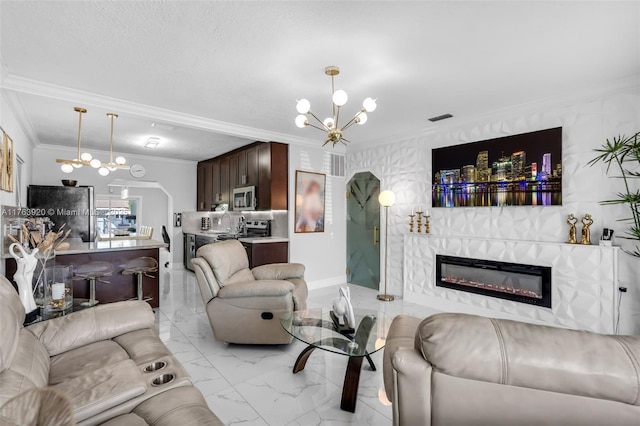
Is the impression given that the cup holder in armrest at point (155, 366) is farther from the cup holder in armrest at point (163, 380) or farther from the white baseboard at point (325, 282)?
the white baseboard at point (325, 282)

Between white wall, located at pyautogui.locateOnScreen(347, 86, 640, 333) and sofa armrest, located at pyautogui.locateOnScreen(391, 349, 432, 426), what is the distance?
11.1 ft

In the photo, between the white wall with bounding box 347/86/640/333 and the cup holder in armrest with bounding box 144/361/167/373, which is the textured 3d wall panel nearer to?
the white wall with bounding box 347/86/640/333

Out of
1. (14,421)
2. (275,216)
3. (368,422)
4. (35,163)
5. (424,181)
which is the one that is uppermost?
(35,163)

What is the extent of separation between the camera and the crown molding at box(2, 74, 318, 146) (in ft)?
10.1

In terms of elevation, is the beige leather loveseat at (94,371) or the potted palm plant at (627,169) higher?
the potted palm plant at (627,169)

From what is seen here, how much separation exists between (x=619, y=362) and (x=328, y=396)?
5.96ft

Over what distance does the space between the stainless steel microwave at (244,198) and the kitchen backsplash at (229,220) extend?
38cm

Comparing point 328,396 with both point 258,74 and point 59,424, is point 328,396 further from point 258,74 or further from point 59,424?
point 258,74

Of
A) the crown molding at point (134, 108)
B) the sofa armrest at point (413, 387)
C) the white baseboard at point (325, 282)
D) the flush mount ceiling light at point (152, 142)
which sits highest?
the flush mount ceiling light at point (152, 142)

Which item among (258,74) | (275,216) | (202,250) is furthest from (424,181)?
(202,250)

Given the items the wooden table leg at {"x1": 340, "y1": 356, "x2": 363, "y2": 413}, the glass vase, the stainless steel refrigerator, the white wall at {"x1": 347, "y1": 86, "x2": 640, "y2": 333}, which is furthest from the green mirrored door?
the stainless steel refrigerator

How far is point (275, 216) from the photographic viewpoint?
18.5 ft

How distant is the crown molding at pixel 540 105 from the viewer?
3125 mm

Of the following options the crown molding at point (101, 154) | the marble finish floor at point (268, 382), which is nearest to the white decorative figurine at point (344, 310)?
the marble finish floor at point (268, 382)
